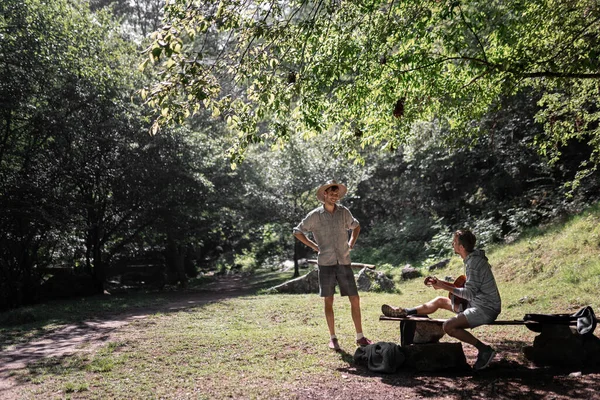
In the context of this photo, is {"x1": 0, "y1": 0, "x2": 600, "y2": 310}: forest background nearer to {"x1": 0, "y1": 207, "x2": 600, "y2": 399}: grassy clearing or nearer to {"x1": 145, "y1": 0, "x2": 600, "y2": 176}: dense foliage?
{"x1": 145, "y1": 0, "x2": 600, "y2": 176}: dense foliage

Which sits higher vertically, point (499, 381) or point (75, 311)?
point (75, 311)

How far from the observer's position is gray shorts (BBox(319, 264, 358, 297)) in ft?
22.3

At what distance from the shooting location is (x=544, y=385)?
16.2 feet

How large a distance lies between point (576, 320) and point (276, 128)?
440 cm

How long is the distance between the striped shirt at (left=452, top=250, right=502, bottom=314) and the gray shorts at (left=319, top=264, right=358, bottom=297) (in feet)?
5.57

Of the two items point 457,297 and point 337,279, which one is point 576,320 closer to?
point 457,297

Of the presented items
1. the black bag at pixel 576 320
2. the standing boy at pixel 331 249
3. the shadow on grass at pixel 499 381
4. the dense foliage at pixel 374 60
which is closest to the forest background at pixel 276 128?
the dense foliage at pixel 374 60

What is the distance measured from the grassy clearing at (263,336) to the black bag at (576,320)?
137 centimetres

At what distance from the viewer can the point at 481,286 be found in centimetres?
549

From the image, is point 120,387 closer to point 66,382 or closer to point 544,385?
point 66,382

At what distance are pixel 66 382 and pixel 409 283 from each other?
453 inches

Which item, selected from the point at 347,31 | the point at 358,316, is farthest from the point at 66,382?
the point at 347,31

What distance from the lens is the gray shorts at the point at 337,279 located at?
22.3 feet

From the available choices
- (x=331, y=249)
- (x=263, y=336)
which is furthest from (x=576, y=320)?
(x=263, y=336)
